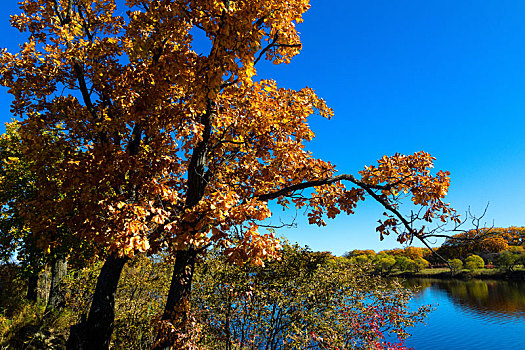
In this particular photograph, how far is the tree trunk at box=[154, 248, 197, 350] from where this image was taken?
16.9 feet

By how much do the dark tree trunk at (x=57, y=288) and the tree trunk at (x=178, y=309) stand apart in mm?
10291

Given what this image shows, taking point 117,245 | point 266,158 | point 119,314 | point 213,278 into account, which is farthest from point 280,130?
point 119,314

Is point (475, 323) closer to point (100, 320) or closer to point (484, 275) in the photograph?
point (100, 320)

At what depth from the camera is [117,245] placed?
3.77 metres

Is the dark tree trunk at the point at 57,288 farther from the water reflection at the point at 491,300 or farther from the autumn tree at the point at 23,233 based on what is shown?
the water reflection at the point at 491,300

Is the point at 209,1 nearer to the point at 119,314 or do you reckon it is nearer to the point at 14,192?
the point at 119,314

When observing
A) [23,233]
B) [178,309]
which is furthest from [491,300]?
[23,233]

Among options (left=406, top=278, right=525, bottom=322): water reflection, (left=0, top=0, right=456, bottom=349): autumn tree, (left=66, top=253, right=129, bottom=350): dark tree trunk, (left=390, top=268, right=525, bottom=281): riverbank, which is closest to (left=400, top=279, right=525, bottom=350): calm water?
(left=406, top=278, right=525, bottom=322): water reflection

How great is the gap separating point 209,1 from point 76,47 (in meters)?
4.59

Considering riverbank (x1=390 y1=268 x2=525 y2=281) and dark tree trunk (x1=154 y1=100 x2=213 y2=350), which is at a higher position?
dark tree trunk (x1=154 y1=100 x2=213 y2=350)

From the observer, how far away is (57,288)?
1287 centimetres

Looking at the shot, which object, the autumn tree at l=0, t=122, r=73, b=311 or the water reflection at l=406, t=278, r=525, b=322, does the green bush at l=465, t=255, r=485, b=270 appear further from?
the autumn tree at l=0, t=122, r=73, b=311

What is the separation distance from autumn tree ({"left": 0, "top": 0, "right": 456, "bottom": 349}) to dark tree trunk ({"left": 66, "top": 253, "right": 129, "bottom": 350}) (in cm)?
3

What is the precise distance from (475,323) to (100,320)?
1381 inches
